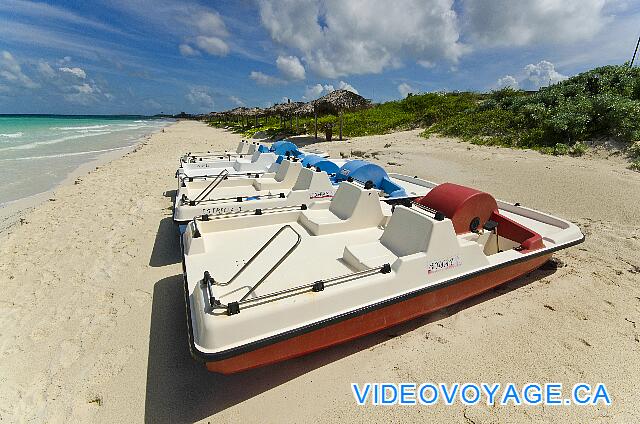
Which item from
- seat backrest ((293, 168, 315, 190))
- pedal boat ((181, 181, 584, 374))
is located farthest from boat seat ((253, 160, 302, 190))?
pedal boat ((181, 181, 584, 374))

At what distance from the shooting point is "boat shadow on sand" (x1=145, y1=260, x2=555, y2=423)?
10.0 ft

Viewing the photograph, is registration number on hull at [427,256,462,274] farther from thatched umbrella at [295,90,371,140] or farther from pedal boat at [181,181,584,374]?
thatched umbrella at [295,90,371,140]

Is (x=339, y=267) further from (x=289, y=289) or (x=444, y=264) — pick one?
(x=444, y=264)

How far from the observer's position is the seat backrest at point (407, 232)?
3.79 m

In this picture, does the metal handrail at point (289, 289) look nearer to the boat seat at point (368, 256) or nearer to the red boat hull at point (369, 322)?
the boat seat at point (368, 256)

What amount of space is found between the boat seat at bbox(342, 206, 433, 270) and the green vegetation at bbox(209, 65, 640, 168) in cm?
1090

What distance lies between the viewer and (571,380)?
10.5 ft

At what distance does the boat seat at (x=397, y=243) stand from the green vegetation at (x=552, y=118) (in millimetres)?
10898

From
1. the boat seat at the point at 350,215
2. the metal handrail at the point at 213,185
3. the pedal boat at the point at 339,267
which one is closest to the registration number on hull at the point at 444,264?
the pedal boat at the point at 339,267

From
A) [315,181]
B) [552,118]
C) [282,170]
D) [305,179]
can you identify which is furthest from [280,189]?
[552,118]

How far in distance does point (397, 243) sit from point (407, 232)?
0.69 ft

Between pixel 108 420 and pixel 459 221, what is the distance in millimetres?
4696

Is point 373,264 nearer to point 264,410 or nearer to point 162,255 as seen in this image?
point 264,410

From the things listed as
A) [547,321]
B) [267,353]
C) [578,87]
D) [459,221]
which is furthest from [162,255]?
[578,87]
